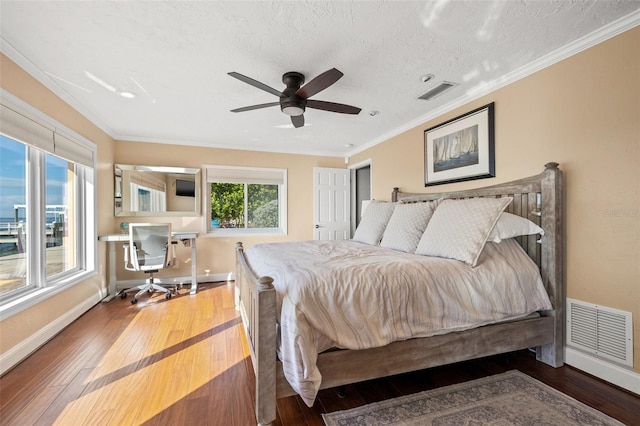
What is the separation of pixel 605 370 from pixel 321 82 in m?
2.75

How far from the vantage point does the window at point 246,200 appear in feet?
15.8

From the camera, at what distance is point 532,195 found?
2.22m

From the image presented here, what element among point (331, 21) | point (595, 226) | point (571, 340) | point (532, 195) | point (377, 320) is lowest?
point (571, 340)

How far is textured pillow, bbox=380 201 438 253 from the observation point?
262 centimetres

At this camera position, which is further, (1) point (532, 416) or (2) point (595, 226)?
(2) point (595, 226)

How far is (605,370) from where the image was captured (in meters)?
1.83

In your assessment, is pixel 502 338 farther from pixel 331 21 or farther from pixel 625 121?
pixel 331 21

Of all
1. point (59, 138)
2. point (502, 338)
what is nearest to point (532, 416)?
point (502, 338)

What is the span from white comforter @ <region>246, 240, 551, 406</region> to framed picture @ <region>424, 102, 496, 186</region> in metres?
0.98

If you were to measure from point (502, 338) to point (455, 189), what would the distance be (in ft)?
5.29

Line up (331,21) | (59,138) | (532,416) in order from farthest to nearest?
1. (59,138)
2. (331,21)
3. (532,416)

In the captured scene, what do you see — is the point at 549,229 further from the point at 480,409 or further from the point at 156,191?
the point at 156,191

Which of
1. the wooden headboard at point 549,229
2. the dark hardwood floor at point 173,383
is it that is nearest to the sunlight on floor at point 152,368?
the dark hardwood floor at point 173,383

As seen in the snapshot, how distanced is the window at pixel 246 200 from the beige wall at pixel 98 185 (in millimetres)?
1402
